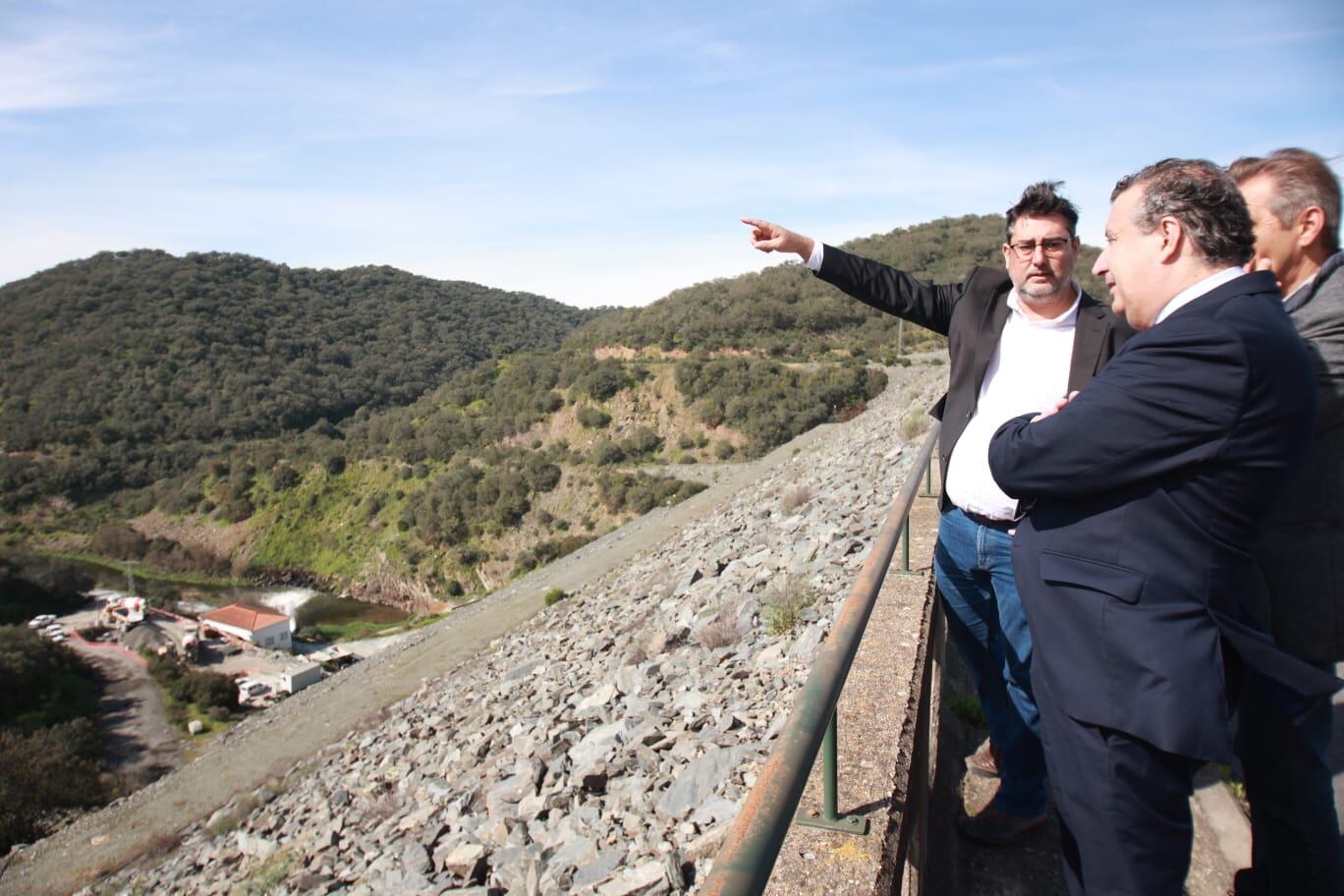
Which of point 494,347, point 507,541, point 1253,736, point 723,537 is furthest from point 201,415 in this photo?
point 1253,736

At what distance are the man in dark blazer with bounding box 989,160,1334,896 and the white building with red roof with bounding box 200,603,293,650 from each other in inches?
1577

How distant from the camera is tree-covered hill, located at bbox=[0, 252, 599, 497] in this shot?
77812 mm

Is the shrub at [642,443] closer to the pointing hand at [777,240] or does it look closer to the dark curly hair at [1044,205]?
the pointing hand at [777,240]

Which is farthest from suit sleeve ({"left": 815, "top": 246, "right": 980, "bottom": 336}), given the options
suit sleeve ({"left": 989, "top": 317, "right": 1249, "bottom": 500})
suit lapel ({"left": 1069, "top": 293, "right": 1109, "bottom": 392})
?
suit sleeve ({"left": 989, "top": 317, "right": 1249, "bottom": 500})

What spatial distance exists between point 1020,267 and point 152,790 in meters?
19.6

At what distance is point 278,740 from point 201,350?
97.2 m

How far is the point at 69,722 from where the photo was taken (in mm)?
25312

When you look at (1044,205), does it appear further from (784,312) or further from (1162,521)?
(784,312)

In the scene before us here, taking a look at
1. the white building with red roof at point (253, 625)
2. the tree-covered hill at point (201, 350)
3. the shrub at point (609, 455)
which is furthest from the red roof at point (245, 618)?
the tree-covered hill at point (201, 350)

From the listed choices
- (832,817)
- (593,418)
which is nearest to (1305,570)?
(832,817)

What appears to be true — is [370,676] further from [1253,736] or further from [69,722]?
[1253,736]

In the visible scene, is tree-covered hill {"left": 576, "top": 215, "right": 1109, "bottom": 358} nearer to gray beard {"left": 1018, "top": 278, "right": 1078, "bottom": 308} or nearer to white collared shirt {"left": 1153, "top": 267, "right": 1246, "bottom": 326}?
gray beard {"left": 1018, "top": 278, "right": 1078, "bottom": 308}

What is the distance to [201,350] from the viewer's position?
97.1 metres

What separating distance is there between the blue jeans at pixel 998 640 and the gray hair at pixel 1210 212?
47.4 inches
